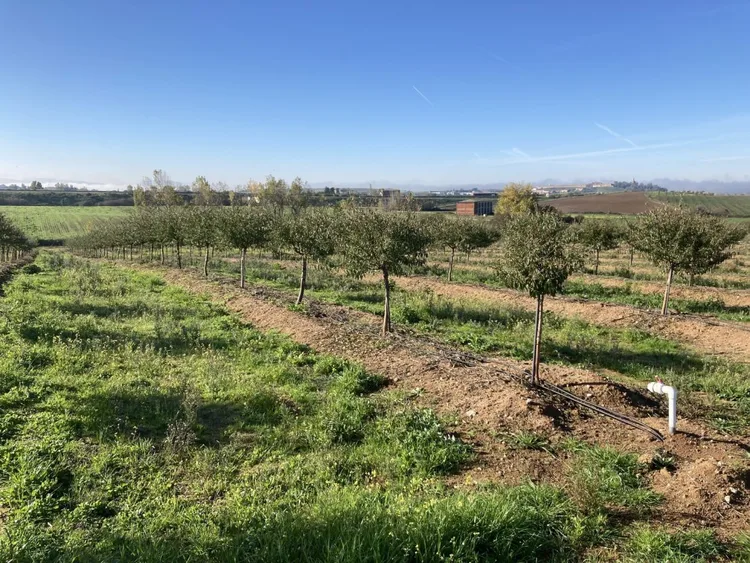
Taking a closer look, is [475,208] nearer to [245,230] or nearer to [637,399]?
[245,230]

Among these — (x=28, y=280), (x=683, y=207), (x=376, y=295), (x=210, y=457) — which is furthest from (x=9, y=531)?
(x=28, y=280)

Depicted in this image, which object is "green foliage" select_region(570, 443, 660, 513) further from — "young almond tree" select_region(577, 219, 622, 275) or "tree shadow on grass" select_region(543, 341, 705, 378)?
"young almond tree" select_region(577, 219, 622, 275)

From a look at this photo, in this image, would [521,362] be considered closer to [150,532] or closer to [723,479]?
[723,479]

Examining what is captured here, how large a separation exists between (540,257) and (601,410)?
3.35 metres

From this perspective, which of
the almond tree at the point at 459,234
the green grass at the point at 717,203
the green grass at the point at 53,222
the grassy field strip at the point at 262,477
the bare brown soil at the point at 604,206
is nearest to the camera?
the grassy field strip at the point at 262,477

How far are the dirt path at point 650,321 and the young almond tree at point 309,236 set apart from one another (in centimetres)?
765

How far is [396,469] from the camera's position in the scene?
6.94 m

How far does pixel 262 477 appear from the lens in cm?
670

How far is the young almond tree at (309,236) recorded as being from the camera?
61.9 ft

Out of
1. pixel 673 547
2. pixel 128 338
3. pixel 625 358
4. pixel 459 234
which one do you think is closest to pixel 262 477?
pixel 673 547

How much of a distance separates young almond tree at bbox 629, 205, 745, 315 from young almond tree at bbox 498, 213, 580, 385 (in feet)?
34.7

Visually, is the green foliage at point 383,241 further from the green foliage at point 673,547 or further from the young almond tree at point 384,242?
the green foliage at point 673,547

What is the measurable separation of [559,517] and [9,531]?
255 inches

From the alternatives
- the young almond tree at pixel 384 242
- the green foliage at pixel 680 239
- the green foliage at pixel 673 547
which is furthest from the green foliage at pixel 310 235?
the green foliage at pixel 673 547
